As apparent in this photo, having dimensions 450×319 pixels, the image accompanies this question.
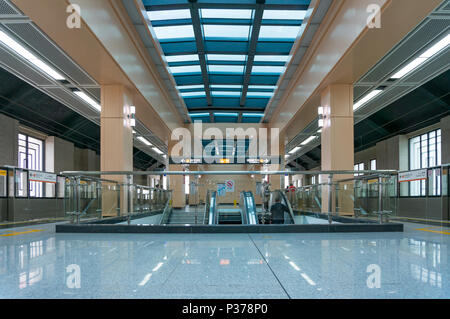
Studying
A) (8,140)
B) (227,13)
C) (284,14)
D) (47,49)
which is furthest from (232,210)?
(8,140)

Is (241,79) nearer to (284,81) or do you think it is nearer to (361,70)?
(284,81)

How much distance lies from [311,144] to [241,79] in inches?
401

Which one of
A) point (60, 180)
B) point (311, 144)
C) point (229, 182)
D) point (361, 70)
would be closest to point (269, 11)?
point (361, 70)

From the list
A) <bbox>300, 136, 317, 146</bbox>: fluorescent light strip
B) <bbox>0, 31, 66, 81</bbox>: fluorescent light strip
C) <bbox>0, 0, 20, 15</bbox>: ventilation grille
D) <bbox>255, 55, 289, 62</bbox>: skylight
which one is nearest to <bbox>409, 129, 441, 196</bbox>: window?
<bbox>300, 136, 317, 146</bbox>: fluorescent light strip

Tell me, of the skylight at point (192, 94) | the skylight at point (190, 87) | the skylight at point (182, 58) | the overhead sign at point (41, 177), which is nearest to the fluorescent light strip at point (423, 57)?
the skylight at point (182, 58)

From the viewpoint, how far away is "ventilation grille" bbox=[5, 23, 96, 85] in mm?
6457

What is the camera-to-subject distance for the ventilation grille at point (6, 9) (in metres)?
5.51

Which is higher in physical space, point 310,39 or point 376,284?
point 310,39

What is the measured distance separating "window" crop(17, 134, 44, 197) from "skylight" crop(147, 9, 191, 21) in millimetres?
10176

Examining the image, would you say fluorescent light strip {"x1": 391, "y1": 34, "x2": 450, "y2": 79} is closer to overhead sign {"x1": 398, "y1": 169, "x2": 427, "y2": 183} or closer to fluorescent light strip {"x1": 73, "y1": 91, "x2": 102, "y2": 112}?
overhead sign {"x1": 398, "y1": 169, "x2": 427, "y2": 183}

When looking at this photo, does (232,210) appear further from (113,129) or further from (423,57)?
(423,57)

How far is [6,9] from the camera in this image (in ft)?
18.7

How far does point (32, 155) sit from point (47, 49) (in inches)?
420

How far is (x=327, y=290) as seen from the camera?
7.36 ft
